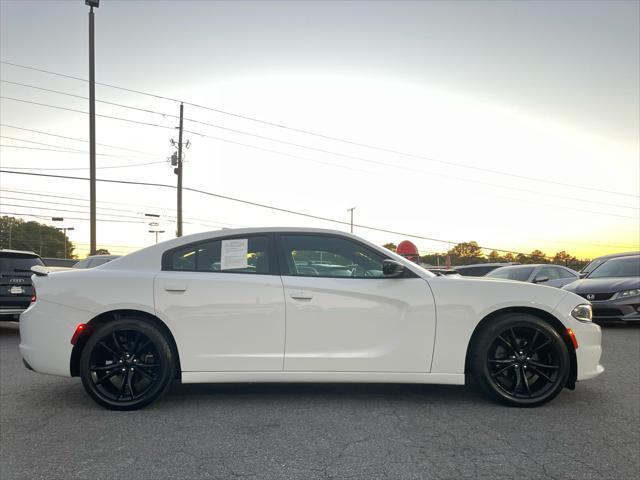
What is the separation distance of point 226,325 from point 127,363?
2.90 feet

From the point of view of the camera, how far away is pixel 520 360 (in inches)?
158

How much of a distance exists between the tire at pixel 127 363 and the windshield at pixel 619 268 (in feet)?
31.8

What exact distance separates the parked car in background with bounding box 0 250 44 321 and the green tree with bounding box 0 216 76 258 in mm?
92452

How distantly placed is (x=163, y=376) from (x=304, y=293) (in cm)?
134

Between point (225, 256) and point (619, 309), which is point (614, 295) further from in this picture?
point (225, 256)

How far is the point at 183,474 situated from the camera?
2.73 m

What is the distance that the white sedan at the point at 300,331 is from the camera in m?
3.95

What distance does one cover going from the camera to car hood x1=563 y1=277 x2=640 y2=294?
356 inches

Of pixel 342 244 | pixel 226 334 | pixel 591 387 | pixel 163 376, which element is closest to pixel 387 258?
pixel 342 244

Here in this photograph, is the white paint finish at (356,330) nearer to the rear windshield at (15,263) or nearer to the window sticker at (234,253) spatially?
the window sticker at (234,253)

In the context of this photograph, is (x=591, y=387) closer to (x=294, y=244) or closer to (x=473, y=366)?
(x=473, y=366)

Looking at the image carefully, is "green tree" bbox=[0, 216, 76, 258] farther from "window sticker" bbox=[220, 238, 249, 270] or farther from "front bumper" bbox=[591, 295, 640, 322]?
"window sticker" bbox=[220, 238, 249, 270]

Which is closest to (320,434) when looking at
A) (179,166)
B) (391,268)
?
(391,268)

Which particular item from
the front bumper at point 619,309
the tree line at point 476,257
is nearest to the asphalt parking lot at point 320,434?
the front bumper at point 619,309
